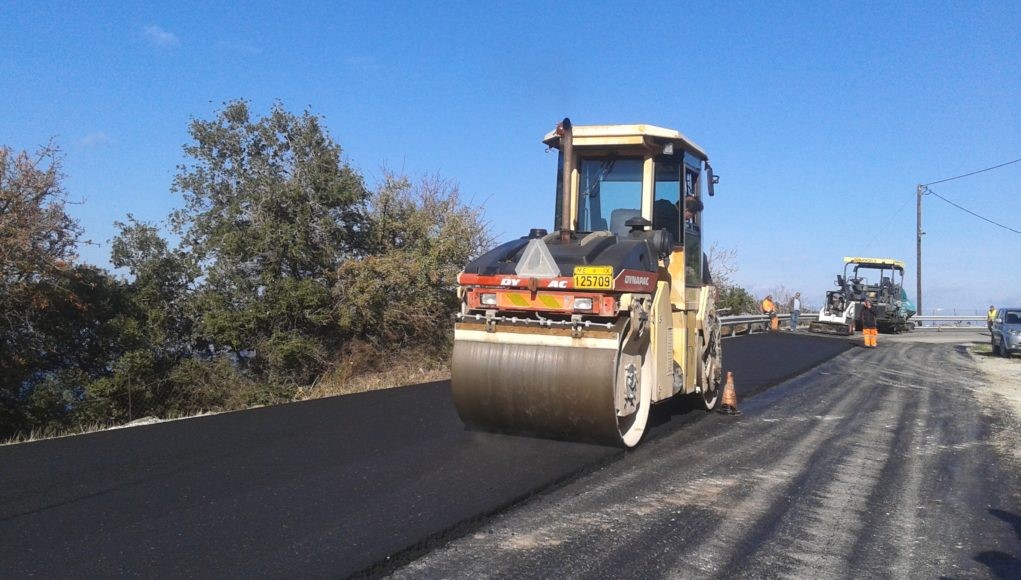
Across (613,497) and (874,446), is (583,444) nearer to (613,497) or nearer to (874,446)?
(613,497)

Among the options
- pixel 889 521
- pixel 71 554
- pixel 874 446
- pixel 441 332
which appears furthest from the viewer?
pixel 441 332

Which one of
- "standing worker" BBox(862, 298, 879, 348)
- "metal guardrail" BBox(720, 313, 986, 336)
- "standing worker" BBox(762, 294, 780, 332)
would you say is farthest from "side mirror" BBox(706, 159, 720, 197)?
"standing worker" BBox(762, 294, 780, 332)

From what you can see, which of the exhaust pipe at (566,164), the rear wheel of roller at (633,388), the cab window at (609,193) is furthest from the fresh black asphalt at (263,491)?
the cab window at (609,193)

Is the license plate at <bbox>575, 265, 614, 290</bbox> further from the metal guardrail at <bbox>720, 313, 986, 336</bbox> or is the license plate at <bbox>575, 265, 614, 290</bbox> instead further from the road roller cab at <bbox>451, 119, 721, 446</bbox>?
the metal guardrail at <bbox>720, 313, 986, 336</bbox>

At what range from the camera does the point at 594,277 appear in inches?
247

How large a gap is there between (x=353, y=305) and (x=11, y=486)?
10.2 meters

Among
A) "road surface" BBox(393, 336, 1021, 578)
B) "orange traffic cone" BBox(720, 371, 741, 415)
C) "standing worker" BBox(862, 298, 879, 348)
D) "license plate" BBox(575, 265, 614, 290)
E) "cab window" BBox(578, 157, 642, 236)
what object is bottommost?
"road surface" BBox(393, 336, 1021, 578)

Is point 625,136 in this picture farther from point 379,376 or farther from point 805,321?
point 805,321

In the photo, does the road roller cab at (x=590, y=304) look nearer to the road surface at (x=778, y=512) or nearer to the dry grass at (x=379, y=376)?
the road surface at (x=778, y=512)

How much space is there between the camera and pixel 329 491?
5199 millimetres

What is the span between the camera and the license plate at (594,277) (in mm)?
6223

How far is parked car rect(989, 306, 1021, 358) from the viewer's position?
21.0 meters

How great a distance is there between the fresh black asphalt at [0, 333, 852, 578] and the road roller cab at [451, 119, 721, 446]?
0.44 meters

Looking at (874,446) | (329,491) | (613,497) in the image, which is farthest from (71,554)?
(874,446)
